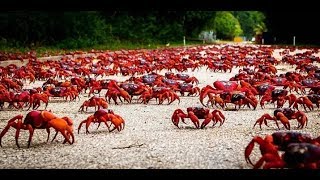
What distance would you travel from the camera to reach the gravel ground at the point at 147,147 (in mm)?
4441

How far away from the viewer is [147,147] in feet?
16.8

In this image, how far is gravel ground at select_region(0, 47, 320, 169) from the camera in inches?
175

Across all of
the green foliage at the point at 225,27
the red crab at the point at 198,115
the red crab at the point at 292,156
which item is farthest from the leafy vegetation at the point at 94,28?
the green foliage at the point at 225,27

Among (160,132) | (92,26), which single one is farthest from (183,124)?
(92,26)

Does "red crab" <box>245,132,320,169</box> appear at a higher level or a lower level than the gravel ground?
higher

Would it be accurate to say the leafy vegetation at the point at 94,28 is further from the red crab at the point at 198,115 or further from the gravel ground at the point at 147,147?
the red crab at the point at 198,115

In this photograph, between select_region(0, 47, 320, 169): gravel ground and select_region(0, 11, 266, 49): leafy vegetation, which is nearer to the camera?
select_region(0, 47, 320, 169): gravel ground

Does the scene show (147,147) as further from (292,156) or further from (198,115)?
(292,156)

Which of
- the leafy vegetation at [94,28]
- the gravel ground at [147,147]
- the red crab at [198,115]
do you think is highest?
the leafy vegetation at [94,28]

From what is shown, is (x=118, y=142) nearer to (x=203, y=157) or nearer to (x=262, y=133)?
(x=203, y=157)

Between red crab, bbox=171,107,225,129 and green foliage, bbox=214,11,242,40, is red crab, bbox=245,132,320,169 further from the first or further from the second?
green foliage, bbox=214,11,242,40

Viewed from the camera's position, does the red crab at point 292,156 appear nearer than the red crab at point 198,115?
Yes

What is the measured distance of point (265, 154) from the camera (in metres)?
3.69

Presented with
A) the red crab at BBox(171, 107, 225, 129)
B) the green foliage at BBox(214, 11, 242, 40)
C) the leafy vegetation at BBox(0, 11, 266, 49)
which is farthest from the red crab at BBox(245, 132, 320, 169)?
the green foliage at BBox(214, 11, 242, 40)
